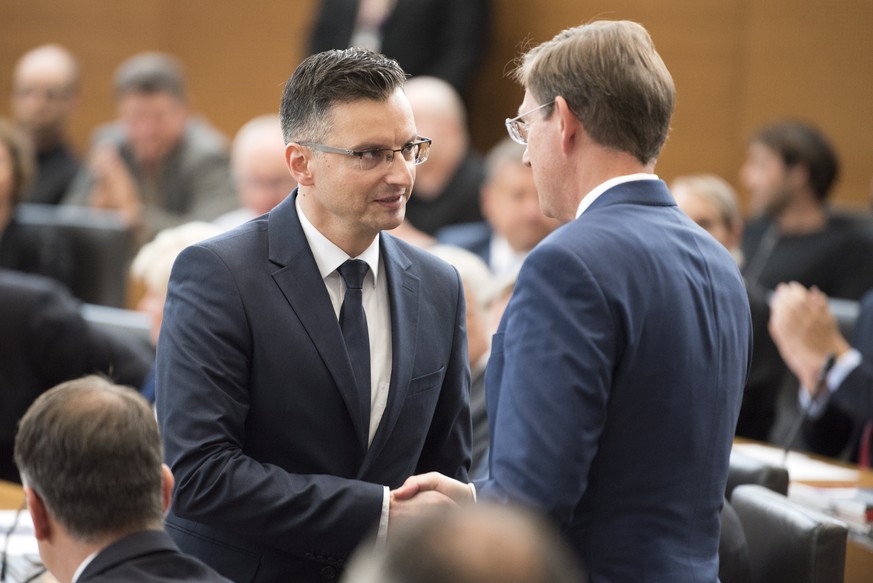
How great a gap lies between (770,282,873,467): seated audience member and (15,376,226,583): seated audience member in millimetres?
2729

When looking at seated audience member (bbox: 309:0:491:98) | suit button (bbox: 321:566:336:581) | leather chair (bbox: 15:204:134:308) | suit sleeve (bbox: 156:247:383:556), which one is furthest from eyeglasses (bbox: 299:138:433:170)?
seated audience member (bbox: 309:0:491:98)

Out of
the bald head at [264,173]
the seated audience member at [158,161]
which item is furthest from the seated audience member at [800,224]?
the seated audience member at [158,161]

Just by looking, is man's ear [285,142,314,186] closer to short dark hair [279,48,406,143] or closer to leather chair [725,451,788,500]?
short dark hair [279,48,406,143]

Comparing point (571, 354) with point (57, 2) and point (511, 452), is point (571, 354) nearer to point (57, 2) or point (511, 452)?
point (511, 452)

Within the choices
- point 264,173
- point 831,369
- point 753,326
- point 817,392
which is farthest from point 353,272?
point 264,173

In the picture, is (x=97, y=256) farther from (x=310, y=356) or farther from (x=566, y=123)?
(x=566, y=123)

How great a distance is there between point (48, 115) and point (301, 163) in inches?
224

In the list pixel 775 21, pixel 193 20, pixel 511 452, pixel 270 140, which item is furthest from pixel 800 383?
pixel 193 20

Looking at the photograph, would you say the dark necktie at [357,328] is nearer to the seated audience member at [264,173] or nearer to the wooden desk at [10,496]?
the wooden desk at [10,496]

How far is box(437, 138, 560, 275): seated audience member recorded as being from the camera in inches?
195

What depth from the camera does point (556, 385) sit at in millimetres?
1731

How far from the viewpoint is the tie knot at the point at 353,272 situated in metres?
2.08

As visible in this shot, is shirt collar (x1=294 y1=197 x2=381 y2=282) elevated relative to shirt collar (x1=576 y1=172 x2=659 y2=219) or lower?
lower

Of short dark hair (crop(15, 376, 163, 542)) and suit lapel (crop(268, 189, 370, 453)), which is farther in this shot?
suit lapel (crop(268, 189, 370, 453))
